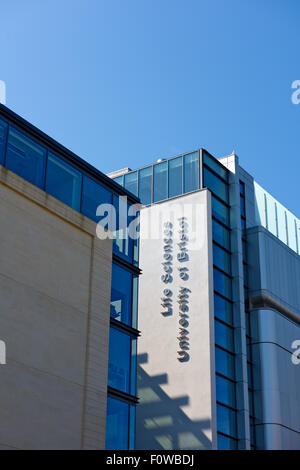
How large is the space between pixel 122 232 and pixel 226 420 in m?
16.4

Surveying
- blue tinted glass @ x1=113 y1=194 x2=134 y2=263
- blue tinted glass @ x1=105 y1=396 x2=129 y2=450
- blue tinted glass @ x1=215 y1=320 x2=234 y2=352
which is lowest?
blue tinted glass @ x1=105 y1=396 x2=129 y2=450

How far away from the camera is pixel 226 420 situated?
157ft

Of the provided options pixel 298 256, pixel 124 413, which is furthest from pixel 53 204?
pixel 298 256

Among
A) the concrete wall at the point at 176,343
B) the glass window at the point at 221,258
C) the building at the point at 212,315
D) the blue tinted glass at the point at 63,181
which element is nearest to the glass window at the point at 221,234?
the building at the point at 212,315

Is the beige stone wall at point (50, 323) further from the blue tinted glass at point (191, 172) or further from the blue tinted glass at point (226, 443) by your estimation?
the blue tinted glass at point (191, 172)

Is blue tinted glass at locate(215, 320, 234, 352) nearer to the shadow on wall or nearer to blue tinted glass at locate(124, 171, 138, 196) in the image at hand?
the shadow on wall

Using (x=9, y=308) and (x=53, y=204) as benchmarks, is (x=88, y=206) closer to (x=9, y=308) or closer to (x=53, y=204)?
(x=53, y=204)

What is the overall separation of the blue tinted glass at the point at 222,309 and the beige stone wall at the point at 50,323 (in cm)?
1618

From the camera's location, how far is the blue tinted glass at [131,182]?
189ft

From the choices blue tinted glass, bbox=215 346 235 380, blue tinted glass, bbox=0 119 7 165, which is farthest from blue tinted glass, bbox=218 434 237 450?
blue tinted glass, bbox=0 119 7 165

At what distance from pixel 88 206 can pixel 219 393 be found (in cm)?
1769

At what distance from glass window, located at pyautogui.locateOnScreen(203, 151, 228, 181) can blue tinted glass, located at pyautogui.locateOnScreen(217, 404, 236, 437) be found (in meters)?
17.5

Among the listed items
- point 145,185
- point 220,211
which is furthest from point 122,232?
point 145,185

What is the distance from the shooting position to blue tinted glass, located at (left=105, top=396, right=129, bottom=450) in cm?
3369
